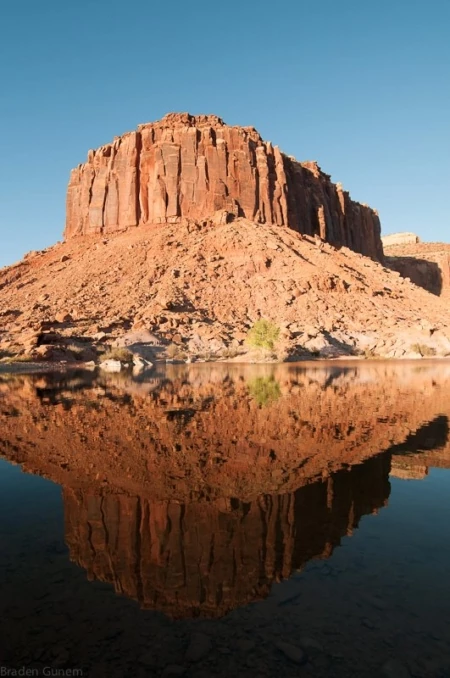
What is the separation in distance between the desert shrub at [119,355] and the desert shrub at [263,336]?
1052cm

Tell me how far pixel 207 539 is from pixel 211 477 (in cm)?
209

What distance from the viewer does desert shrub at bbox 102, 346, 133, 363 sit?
1457 inches

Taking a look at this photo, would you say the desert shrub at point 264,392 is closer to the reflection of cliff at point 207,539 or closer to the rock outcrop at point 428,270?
the reflection of cliff at point 207,539

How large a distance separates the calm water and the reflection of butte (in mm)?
26

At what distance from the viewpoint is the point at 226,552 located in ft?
14.4

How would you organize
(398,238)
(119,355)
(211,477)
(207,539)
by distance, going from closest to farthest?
1. (207,539)
2. (211,477)
3. (119,355)
4. (398,238)

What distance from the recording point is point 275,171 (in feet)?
219

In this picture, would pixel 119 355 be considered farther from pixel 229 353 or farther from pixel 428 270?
pixel 428 270

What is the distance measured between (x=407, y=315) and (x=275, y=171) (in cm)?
2883

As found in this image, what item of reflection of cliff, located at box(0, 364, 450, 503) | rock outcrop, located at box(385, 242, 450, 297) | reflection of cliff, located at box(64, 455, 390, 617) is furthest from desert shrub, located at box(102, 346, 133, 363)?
rock outcrop, located at box(385, 242, 450, 297)

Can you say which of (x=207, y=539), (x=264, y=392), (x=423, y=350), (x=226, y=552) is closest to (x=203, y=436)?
(x=207, y=539)

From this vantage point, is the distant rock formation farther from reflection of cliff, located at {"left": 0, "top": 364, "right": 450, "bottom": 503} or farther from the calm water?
the calm water

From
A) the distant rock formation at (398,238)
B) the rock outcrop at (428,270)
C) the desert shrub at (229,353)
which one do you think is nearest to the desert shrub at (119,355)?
the desert shrub at (229,353)

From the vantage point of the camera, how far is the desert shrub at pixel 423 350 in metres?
44.5
